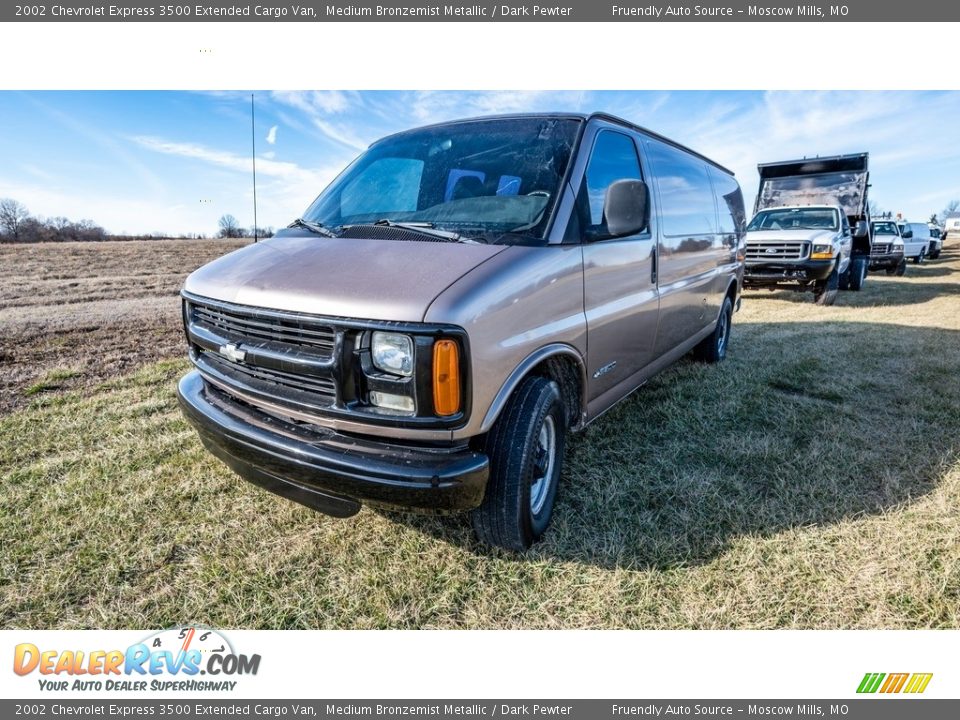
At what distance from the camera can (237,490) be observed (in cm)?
304

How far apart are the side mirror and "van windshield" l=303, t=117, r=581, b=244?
28 cm

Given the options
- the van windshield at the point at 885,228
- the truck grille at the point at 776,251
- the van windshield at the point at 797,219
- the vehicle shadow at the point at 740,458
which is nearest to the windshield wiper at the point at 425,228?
the vehicle shadow at the point at 740,458

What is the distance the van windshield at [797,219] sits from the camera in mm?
11133

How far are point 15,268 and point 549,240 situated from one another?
19.0m

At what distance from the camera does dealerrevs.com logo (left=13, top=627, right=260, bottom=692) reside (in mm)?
1988

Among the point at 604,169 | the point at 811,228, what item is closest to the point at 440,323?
the point at 604,169

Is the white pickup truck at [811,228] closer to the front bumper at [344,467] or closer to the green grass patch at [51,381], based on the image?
the front bumper at [344,467]

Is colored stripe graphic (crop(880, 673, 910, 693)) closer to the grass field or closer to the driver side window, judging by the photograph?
the grass field

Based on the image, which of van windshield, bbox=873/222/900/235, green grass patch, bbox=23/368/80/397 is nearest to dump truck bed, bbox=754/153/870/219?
van windshield, bbox=873/222/900/235

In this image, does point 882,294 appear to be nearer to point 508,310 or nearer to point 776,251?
point 776,251

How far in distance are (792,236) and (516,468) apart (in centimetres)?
1069

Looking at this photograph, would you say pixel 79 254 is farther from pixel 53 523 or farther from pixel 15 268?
pixel 53 523

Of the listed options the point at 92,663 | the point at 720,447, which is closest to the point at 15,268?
the point at 92,663

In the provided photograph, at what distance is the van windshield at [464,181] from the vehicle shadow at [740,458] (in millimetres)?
1560
